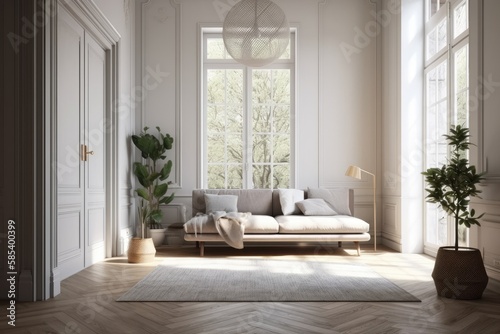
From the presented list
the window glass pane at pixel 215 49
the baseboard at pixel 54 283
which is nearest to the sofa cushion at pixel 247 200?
the window glass pane at pixel 215 49

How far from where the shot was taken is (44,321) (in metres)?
A: 2.97

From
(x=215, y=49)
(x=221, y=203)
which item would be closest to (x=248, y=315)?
(x=221, y=203)

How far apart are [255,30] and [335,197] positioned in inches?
107

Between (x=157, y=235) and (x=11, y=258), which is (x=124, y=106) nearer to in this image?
(x=157, y=235)

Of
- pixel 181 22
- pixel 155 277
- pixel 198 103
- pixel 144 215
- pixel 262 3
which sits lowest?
pixel 155 277

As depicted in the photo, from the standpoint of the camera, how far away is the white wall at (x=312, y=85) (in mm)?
6773

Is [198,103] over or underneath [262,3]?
underneath

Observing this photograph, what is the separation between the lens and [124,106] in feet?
20.0

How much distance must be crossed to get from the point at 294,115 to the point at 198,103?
1363 millimetres

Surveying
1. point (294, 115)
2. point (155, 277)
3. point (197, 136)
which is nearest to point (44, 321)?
point (155, 277)

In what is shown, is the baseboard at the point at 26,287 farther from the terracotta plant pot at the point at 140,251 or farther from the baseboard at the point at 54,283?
the terracotta plant pot at the point at 140,251

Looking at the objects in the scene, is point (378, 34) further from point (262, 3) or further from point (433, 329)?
point (433, 329)

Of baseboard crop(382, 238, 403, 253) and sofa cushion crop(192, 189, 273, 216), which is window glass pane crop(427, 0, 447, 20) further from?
sofa cushion crop(192, 189, 273, 216)

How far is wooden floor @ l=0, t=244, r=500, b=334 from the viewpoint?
2803mm
